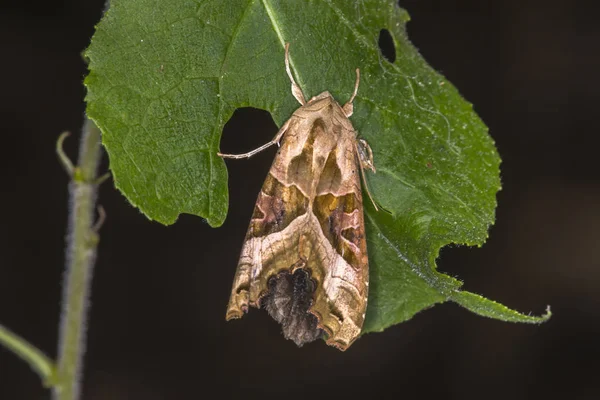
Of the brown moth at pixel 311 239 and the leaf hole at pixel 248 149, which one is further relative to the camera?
the leaf hole at pixel 248 149

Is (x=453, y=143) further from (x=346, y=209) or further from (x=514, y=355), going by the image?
(x=514, y=355)

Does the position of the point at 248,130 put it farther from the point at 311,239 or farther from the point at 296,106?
the point at 296,106

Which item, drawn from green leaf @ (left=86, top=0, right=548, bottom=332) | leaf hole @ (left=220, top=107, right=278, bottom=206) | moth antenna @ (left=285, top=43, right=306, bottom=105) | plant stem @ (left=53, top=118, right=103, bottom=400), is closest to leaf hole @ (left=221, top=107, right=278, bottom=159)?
leaf hole @ (left=220, top=107, right=278, bottom=206)

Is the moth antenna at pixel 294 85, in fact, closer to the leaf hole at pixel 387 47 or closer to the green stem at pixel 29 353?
the leaf hole at pixel 387 47

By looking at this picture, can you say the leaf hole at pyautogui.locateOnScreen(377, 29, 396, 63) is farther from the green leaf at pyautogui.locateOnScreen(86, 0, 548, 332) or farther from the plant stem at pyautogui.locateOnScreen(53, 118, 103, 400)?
the plant stem at pyautogui.locateOnScreen(53, 118, 103, 400)

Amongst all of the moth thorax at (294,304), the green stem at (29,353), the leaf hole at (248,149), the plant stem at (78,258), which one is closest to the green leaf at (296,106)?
the moth thorax at (294,304)

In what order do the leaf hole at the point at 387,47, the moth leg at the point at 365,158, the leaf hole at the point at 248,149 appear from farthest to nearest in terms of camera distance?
the leaf hole at the point at 248,149, the leaf hole at the point at 387,47, the moth leg at the point at 365,158

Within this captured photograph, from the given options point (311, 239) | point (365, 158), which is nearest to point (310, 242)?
point (311, 239)

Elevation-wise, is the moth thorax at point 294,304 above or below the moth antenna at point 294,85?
below
